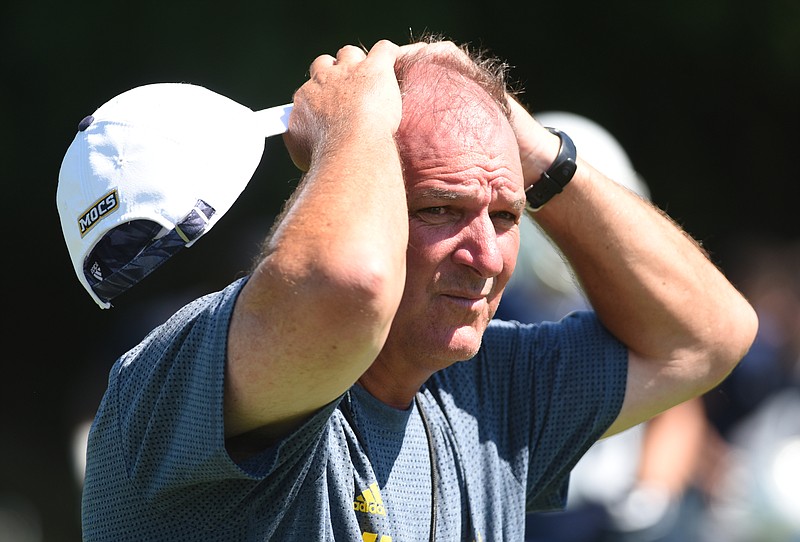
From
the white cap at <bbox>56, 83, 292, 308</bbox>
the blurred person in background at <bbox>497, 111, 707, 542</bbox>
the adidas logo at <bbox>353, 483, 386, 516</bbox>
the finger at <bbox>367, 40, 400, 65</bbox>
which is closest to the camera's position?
the white cap at <bbox>56, 83, 292, 308</bbox>

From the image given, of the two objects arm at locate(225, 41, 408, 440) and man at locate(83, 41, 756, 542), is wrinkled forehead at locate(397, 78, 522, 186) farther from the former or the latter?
arm at locate(225, 41, 408, 440)

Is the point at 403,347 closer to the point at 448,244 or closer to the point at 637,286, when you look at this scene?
the point at 448,244

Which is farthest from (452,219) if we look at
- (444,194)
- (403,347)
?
(403,347)

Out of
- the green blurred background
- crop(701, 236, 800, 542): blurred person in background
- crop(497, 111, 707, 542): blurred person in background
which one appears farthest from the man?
the green blurred background

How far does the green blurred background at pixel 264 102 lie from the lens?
21.5 ft

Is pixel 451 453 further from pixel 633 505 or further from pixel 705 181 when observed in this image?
pixel 705 181

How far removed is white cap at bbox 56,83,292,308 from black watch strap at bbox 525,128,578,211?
88 centimetres

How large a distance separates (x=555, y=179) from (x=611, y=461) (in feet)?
8.85

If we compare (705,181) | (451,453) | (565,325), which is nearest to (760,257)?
(705,181)

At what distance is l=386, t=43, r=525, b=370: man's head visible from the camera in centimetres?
247

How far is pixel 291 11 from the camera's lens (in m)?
6.60

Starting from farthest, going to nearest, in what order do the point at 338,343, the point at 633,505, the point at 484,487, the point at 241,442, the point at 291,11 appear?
→ the point at 291,11 → the point at 633,505 → the point at 484,487 → the point at 241,442 → the point at 338,343

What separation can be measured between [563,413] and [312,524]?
90 cm

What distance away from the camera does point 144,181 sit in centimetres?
222
